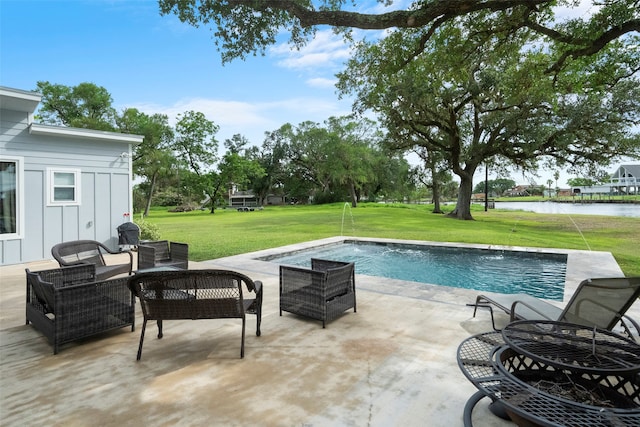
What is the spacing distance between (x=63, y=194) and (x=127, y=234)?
5.77ft

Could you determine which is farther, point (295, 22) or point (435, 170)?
point (435, 170)

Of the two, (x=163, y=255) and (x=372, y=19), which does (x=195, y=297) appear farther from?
(x=372, y=19)

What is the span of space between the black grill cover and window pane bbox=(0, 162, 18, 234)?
2.18m

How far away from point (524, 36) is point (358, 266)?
7106 mm

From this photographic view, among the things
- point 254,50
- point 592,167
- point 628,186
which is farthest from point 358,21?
point 628,186

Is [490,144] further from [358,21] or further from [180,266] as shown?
[180,266]

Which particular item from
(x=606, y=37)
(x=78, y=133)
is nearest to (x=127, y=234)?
(x=78, y=133)

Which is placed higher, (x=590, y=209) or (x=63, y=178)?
(x=63, y=178)

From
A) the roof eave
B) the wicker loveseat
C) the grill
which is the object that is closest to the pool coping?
the wicker loveseat

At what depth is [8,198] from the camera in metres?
7.76

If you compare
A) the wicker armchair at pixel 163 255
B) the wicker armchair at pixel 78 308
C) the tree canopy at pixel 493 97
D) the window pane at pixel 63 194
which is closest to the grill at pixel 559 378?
the wicker armchair at pixel 78 308

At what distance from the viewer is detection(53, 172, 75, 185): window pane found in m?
8.52

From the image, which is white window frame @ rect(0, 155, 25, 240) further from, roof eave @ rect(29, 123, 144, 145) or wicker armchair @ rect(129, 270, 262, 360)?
wicker armchair @ rect(129, 270, 262, 360)

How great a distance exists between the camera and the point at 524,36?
28.2 feet
